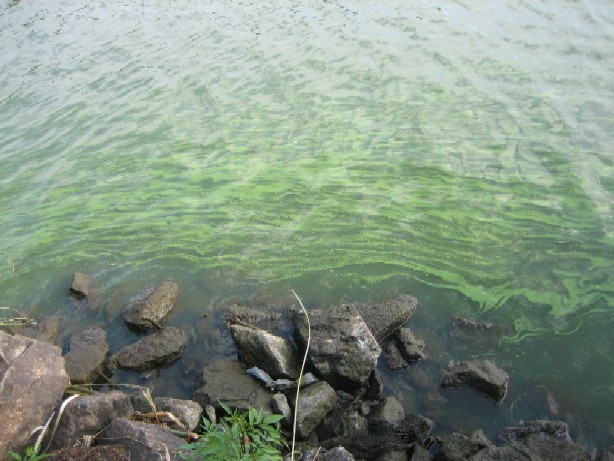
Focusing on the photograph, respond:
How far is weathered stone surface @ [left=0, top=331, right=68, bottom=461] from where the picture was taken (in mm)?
3492

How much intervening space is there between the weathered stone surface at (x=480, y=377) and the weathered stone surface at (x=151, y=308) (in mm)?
2661

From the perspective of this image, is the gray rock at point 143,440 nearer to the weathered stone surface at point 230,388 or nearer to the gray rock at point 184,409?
the gray rock at point 184,409

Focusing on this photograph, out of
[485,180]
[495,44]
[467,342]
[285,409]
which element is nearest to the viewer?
[285,409]

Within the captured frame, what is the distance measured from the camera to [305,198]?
23.3ft

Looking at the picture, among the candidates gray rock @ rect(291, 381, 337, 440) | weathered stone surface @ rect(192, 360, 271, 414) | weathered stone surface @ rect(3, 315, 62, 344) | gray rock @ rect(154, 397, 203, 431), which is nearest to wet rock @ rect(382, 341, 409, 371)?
gray rock @ rect(291, 381, 337, 440)

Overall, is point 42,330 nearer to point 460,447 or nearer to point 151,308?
point 151,308

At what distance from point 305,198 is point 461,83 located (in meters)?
4.24

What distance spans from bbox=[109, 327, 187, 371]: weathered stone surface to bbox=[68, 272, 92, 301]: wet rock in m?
1.15

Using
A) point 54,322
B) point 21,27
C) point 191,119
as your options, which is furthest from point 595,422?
point 21,27

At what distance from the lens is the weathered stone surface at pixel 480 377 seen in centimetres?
432

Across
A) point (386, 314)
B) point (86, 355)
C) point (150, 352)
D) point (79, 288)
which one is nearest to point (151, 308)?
point (150, 352)

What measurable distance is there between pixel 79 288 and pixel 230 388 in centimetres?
234

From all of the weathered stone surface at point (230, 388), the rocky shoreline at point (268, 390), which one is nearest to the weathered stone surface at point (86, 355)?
the rocky shoreline at point (268, 390)

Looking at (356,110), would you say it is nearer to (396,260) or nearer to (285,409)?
(396,260)
